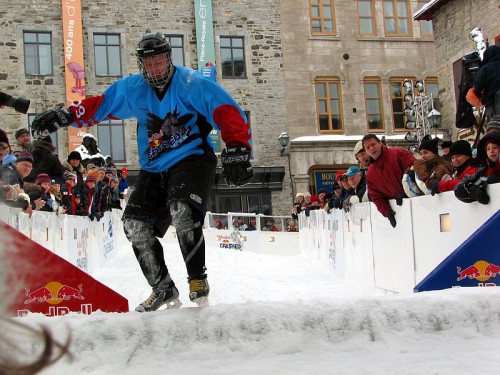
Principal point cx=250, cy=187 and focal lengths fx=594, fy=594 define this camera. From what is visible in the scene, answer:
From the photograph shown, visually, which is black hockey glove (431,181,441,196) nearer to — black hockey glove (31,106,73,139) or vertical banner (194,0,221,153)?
black hockey glove (31,106,73,139)

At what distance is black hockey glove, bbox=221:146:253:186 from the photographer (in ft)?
11.3

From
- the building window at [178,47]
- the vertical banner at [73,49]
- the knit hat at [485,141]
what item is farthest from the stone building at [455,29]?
the vertical banner at [73,49]

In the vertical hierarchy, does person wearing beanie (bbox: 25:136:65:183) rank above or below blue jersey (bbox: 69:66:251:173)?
above

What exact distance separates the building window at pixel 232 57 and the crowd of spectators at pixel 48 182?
40.9 feet

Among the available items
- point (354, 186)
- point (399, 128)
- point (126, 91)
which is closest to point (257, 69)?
point (399, 128)

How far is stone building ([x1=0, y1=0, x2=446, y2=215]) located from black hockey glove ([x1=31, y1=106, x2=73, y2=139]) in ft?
61.2

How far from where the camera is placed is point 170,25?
Answer: 76.7 ft

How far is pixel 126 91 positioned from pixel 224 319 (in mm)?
1601

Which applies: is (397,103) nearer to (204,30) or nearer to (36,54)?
(204,30)

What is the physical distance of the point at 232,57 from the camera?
937 inches

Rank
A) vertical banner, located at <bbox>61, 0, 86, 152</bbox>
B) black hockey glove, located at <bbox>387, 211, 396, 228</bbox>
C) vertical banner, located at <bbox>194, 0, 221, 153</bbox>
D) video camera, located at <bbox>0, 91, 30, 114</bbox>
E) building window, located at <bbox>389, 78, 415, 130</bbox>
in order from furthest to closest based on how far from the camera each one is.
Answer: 1. building window, located at <bbox>389, 78, 415, 130</bbox>
2. vertical banner, located at <bbox>194, 0, 221, 153</bbox>
3. vertical banner, located at <bbox>61, 0, 86, 152</bbox>
4. black hockey glove, located at <bbox>387, 211, 396, 228</bbox>
5. video camera, located at <bbox>0, 91, 30, 114</bbox>

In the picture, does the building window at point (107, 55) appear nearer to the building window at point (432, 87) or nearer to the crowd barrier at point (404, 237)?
the building window at point (432, 87)

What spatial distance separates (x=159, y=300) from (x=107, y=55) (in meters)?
20.8

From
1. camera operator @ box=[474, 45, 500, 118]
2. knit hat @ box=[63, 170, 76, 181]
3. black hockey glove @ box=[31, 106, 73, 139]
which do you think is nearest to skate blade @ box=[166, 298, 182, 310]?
black hockey glove @ box=[31, 106, 73, 139]
